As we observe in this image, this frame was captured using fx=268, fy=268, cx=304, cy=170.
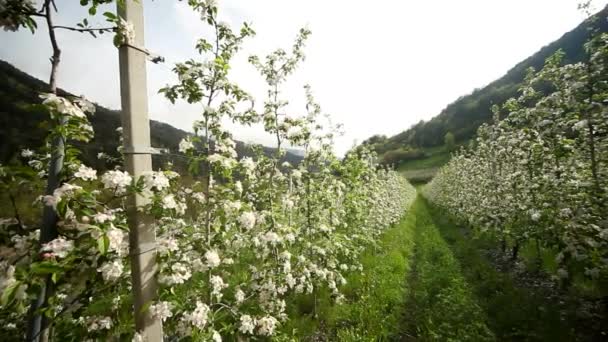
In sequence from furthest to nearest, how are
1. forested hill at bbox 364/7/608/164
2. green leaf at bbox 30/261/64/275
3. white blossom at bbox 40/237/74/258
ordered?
forested hill at bbox 364/7/608/164 → white blossom at bbox 40/237/74/258 → green leaf at bbox 30/261/64/275

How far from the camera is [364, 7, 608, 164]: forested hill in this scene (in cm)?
7250

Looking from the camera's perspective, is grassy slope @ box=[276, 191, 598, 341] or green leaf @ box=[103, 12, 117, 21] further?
grassy slope @ box=[276, 191, 598, 341]

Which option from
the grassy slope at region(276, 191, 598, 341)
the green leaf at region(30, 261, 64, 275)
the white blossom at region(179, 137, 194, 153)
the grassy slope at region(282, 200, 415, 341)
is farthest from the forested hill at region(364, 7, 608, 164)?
the green leaf at region(30, 261, 64, 275)

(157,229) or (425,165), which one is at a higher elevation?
(425,165)

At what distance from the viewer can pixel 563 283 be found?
19.7ft

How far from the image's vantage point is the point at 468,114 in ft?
305

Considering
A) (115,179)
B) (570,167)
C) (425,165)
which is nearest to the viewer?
(115,179)

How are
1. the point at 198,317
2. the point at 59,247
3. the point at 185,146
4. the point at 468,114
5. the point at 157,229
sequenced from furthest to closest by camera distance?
1. the point at 468,114
2. the point at 157,229
3. the point at 185,146
4. the point at 198,317
5. the point at 59,247

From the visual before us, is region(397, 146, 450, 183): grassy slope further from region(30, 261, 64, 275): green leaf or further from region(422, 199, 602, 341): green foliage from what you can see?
region(30, 261, 64, 275): green leaf

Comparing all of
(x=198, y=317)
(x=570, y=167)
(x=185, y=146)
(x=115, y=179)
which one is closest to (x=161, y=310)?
(x=198, y=317)

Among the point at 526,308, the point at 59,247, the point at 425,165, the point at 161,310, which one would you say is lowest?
the point at 526,308

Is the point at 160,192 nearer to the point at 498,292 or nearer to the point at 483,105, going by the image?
the point at 498,292

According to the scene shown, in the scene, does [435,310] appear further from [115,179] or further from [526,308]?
[115,179]

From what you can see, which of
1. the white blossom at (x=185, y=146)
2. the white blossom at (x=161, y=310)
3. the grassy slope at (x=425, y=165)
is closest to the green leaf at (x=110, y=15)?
the white blossom at (x=185, y=146)
